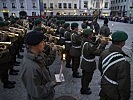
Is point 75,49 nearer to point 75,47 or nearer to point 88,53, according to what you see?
point 75,47

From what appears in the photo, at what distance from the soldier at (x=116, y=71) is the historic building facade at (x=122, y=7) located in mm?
69057

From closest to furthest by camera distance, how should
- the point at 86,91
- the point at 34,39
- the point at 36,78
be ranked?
the point at 36,78, the point at 34,39, the point at 86,91

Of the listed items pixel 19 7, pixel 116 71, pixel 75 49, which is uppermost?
pixel 19 7

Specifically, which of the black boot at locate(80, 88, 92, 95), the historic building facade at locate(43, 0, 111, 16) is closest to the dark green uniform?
the black boot at locate(80, 88, 92, 95)

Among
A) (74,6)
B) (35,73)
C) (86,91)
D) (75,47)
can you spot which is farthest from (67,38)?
(74,6)

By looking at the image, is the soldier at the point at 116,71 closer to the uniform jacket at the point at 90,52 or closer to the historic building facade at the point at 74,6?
the uniform jacket at the point at 90,52

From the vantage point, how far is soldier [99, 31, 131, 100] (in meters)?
3.35

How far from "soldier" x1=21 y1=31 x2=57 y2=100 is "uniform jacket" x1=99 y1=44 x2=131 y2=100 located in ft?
3.63

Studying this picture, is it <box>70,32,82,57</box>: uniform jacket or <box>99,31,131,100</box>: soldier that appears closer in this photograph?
<box>99,31,131,100</box>: soldier

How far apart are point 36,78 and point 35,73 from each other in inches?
2.9

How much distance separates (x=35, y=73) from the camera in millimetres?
2891

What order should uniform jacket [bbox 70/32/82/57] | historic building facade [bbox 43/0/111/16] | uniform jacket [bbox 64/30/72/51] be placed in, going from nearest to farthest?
1. uniform jacket [bbox 70/32/82/57]
2. uniform jacket [bbox 64/30/72/51]
3. historic building facade [bbox 43/0/111/16]

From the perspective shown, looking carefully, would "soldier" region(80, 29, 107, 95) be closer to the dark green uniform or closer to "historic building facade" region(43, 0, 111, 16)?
the dark green uniform

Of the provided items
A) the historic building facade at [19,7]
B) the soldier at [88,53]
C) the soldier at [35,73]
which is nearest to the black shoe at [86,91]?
the soldier at [88,53]
